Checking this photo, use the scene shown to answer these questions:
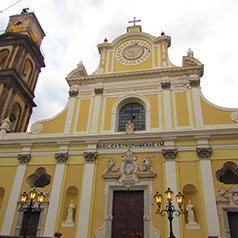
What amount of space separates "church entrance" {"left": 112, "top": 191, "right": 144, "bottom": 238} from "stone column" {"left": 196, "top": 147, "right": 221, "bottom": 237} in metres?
3.19

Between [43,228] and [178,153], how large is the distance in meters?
8.18

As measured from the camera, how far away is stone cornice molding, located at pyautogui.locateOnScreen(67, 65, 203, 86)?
16.4 metres

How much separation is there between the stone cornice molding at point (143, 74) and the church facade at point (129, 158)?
7cm

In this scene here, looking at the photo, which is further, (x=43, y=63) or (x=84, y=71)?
(x=43, y=63)

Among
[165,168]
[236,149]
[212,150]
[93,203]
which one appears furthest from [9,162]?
[236,149]

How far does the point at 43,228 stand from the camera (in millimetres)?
13109

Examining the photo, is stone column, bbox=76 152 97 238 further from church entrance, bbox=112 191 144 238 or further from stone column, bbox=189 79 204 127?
stone column, bbox=189 79 204 127

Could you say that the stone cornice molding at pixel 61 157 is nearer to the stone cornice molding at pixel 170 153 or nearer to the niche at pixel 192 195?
the stone cornice molding at pixel 170 153

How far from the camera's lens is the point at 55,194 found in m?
13.9

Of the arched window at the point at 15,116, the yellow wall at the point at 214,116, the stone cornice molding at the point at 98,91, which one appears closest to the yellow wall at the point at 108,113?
the stone cornice molding at the point at 98,91

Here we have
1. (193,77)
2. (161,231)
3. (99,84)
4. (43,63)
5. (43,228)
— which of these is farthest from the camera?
(43,63)

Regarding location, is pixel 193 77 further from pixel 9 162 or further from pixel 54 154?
pixel 9 162

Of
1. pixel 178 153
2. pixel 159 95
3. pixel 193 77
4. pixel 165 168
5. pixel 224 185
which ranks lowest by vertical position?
pixel 224 185

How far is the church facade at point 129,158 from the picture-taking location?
12508mm
